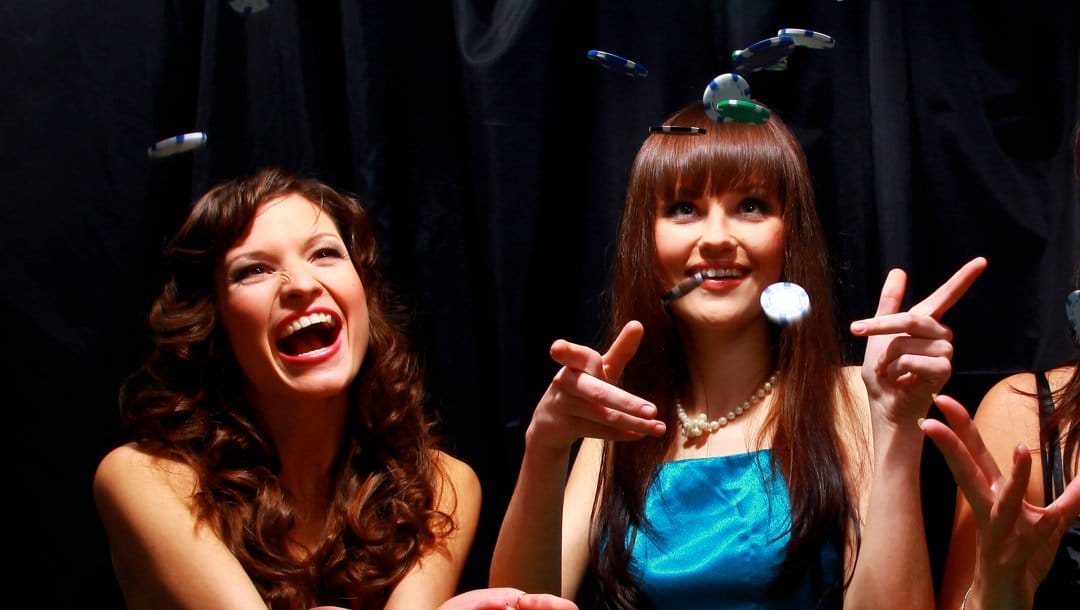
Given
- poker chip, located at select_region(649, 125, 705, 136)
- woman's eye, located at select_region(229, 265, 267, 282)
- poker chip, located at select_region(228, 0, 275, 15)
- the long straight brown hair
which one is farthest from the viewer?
poker chip, located at select_region(228, 0, 275, 15)

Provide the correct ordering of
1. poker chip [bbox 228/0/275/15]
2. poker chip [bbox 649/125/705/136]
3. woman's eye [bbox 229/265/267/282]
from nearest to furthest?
poker chip [bbox 649/125/705/136] < woman's eye [bbox 229/265/267/282] < poker chip [bbox 228/0/275/15]

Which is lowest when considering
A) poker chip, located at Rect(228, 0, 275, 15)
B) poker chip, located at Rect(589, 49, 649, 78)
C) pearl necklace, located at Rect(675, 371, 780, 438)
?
pearl necklace, located at Rect(675, 371, 780, 438)

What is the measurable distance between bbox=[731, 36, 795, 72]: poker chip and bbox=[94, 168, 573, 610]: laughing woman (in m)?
0.65

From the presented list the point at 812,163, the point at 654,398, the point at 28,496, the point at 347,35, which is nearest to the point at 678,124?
the point at 812,163

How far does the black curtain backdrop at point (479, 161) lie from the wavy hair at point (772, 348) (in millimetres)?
193

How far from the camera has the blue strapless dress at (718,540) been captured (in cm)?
165

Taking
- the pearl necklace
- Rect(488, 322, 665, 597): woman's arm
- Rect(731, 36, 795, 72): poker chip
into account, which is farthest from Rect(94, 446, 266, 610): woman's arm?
Rect(731, 36, 795, 72): poker chip

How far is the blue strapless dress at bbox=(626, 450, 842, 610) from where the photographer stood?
165cm

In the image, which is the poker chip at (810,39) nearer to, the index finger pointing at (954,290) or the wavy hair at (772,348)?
the wavy hair at (772,348)

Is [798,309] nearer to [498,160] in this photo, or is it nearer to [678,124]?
[678,124]

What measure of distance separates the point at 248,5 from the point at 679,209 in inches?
30.9

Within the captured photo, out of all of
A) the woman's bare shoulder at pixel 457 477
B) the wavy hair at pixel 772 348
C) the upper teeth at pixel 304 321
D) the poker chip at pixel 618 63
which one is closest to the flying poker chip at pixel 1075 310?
the wavy hair at pixel 772 348

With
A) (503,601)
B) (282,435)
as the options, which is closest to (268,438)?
(282,435)

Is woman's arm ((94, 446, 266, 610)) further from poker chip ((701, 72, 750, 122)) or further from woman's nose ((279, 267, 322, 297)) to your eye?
poker chip ((701, 72, 750, 122))
